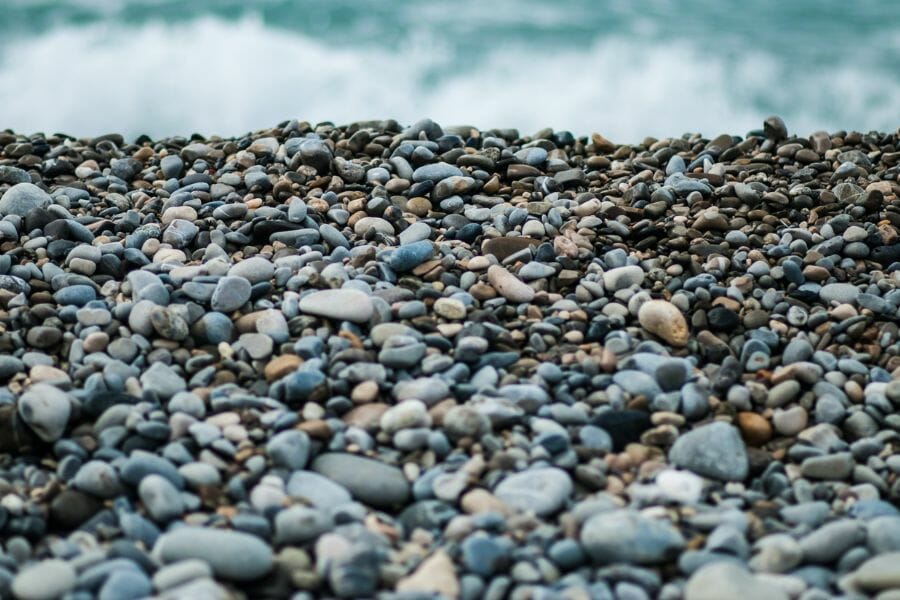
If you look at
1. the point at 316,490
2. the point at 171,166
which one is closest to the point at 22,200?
the point at 171,166

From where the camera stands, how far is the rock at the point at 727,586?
70.7 inches

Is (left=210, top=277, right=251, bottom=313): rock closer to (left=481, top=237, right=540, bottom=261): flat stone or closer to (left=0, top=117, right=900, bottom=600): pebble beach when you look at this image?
(left=0, top=117, right=900, bottom=600): pebble beach

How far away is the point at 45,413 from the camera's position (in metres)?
2.30

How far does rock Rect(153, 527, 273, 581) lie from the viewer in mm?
1858

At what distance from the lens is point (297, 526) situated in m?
1.96

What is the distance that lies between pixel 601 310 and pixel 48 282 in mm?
1625

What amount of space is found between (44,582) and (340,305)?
106 cm

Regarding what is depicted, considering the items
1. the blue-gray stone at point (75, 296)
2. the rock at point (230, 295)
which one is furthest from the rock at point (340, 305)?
the blue-gray stone at point (75, 296)

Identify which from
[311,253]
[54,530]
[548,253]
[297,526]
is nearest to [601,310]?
[548,253]

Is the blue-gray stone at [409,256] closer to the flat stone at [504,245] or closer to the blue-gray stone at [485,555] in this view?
the flat stone at [504,245]

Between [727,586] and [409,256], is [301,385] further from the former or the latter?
[727,586]

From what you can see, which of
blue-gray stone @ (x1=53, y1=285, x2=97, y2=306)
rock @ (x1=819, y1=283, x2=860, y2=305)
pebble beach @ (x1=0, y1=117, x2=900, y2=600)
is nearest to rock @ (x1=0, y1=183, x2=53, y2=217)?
pebble beach @ (x1=0, y1=117, x2=900, y2=600)

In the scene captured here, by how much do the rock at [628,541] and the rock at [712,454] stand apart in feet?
1.05

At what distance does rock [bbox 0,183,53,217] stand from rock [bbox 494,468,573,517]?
2112 mm
